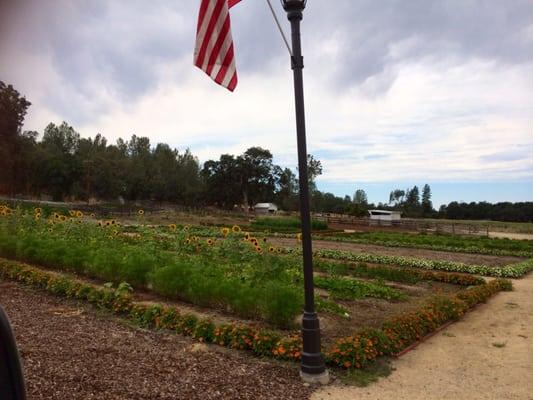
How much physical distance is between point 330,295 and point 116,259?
13.3 feet

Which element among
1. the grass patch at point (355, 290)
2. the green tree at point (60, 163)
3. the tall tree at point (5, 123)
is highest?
the green tree at point (60, 163)

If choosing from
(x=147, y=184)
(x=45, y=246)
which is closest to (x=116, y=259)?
(x=45, y=246)

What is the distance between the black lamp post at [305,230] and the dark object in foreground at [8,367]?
3.59 meters

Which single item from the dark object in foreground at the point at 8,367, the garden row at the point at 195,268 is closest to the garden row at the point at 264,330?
the garden row at the point at 195,268

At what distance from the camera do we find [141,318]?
6020 millimetres

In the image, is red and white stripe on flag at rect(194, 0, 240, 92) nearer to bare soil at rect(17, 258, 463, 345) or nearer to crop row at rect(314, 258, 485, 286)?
bare soil at rect(17, 258, 463, 345)

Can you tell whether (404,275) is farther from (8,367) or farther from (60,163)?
(60,163)

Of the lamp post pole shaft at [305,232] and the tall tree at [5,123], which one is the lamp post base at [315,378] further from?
the tall tree at [5,123]

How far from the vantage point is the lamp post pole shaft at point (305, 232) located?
4.43 meters

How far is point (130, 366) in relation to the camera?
4246 mm


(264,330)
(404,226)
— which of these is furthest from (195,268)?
(404,226)

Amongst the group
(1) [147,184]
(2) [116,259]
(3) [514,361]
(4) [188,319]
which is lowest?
(3) [514,361]

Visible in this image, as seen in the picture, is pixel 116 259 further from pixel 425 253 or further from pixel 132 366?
pixel 425 253

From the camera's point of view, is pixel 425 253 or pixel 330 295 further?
pixel 425 253
